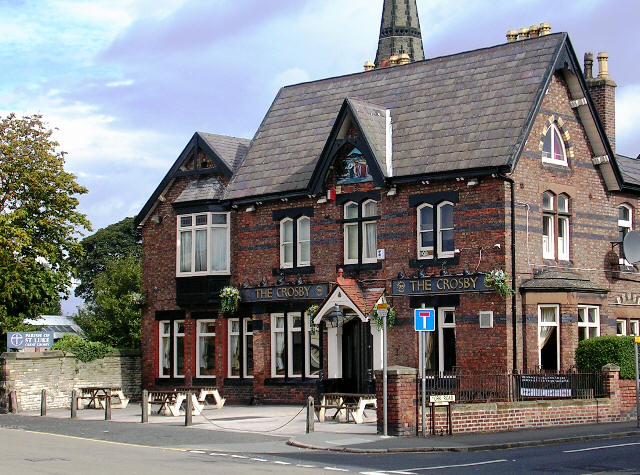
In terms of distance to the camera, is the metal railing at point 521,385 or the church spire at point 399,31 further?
the church spire at point 399,31

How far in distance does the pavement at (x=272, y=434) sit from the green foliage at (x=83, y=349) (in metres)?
5.90

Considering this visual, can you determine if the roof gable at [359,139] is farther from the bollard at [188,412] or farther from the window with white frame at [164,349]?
the bollard at [188,412]

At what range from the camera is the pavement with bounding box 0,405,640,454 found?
22.0m

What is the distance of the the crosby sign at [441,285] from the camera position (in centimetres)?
2988

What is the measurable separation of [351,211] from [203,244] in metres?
6.06

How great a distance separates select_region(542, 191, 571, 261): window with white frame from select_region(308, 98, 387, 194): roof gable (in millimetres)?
4925

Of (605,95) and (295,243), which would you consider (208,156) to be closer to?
(295,243)

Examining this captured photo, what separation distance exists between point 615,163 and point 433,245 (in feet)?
21.4

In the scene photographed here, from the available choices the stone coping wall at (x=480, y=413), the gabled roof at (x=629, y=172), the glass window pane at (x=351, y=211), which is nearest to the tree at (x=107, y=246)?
the gabled roof at (x=629, y=172)

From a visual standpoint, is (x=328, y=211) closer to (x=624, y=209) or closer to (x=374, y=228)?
(x=374, y=228)

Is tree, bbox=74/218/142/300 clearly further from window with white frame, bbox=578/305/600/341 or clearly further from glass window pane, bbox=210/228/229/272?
window with white frame, bbox=578/305/600/341

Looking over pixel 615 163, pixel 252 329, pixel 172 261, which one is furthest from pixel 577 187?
pixel 172 261

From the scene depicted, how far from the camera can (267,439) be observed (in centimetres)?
2420

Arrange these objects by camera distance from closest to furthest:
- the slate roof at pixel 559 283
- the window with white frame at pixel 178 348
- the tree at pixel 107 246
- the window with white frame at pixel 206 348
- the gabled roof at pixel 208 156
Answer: the slate roof at pixel 559 283, the window with white frame at pixel 206 348, the gabled roof at pixel 208 156, the window with white frame at pixel 178 348, the tree at pixel 107 246
